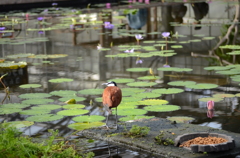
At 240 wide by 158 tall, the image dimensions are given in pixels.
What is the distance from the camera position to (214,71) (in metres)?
5.55

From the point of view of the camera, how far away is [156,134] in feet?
9.77

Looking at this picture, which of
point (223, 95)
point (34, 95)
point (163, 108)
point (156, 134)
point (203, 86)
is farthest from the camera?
point (203, 86)

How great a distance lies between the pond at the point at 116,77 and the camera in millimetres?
3680

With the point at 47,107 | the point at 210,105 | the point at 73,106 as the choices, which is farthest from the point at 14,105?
the point at 210,105

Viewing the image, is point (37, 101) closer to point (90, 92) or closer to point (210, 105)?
point (90, 92)

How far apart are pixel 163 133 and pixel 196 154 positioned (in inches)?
15.8

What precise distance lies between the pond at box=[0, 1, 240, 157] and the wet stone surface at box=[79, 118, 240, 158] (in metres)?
0.08

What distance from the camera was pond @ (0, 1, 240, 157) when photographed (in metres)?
3.68

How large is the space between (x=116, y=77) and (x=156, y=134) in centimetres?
244

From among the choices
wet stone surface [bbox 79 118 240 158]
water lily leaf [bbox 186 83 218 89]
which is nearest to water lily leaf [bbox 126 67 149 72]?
water lily leaf [bbox 186 83 218 89]

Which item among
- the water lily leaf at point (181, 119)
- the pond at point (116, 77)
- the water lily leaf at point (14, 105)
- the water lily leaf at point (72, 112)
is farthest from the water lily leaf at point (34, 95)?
the water lily leaf at point (181, 119)

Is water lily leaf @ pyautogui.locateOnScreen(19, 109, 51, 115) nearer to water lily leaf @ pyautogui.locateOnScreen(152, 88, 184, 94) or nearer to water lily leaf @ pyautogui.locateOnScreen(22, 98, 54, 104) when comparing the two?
water lily leaf @ pyautogui.locateOnScreen(22, 98, 54, 104)

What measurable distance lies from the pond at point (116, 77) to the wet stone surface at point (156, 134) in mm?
76

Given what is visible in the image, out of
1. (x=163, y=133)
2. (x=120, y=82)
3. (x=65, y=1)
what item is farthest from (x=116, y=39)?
(x=65, y=1)
